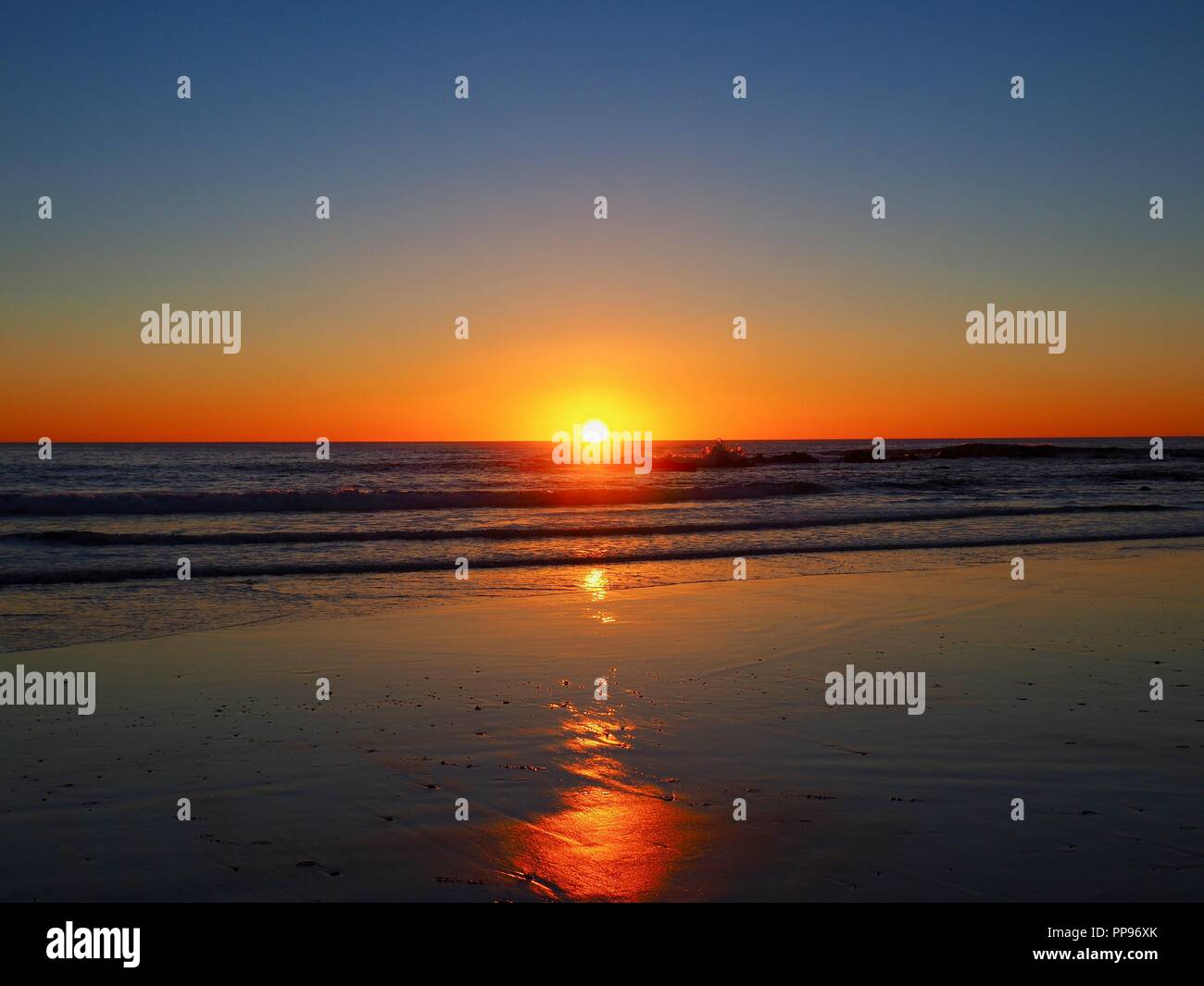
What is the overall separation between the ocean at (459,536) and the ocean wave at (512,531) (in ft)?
0.31

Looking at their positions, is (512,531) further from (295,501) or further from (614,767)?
(614,767)

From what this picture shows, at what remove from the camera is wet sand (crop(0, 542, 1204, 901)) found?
4469 mm

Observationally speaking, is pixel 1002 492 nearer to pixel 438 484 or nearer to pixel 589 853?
pixel 438 484

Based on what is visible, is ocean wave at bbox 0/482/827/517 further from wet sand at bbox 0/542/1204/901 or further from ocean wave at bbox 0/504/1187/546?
wet sand at bbox 0/542/1204/901

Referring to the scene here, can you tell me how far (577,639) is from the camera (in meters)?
10.6

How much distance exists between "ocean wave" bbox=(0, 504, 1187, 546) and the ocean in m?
0.09

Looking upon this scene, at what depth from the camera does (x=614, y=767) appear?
6137 mm

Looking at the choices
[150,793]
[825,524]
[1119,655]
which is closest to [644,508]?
[825,524]

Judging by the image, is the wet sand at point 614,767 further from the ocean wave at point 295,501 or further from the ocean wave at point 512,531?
the ocean wave at point 295,501

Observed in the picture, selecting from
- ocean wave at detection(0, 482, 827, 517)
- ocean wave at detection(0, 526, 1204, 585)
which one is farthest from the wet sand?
ocean wave at detection(0, 482, 827, 517)

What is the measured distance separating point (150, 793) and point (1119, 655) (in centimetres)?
862

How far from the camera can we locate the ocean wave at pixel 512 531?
852 inches

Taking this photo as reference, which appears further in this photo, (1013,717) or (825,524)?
(825,524)

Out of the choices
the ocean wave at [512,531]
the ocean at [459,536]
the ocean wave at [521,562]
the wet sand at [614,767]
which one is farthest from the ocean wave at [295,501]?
the wet sand at [614,767]
